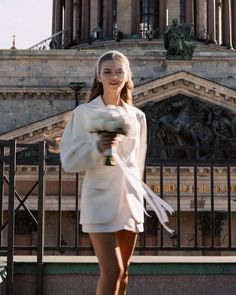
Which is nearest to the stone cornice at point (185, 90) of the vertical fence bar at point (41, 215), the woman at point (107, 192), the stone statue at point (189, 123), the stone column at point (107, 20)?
the stone statue at point (189, 123)

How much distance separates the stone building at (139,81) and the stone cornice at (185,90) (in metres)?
0.04

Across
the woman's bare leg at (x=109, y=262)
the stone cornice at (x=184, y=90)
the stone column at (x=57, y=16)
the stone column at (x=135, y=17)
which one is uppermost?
the stone column at (x=57, y=16)

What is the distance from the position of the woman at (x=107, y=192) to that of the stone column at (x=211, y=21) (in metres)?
37.7

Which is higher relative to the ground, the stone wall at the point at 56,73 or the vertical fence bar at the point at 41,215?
the stone wall at the point at 56,73

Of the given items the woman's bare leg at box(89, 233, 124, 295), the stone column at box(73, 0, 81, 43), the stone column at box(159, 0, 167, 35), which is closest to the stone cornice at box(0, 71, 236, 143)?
the stone column at box(159, 0, 167, 35)

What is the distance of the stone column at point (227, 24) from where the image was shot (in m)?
43.2

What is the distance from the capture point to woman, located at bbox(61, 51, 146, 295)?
4410 mm

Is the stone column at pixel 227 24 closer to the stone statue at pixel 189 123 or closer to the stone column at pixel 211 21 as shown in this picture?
the stone column at pixel 211 21

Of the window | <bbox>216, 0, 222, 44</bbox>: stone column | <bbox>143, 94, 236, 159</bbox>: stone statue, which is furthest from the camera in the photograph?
<bbox>216, 0, 222, 44</bbox>: stone column

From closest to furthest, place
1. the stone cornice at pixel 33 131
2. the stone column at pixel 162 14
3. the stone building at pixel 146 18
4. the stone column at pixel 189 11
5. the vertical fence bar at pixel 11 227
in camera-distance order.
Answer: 1. the vertical fence bar at pixel 11 227
2. the stone cornice at pixel 33 131
3. the stone column at pixel 162 14
4. the stone building at pixel 146 18
5. the stone column at pixel 189 11

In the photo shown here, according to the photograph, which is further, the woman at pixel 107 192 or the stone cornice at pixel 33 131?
the stone cornice at pixel 33 131

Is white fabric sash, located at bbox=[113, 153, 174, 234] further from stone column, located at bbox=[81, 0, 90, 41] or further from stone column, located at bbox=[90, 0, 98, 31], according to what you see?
stone column, located at bbox=[90, 0, 98, 31]

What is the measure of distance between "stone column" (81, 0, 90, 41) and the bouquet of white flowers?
3908 centimetres

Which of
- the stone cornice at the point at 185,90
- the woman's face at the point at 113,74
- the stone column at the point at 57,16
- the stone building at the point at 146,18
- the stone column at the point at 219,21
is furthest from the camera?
the stone column at the point at 57,16
